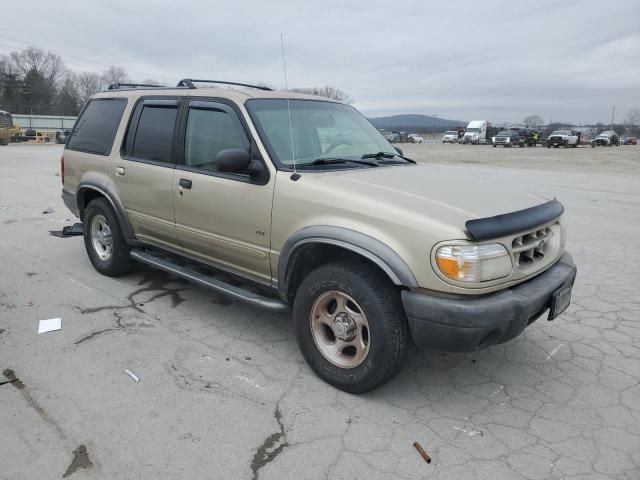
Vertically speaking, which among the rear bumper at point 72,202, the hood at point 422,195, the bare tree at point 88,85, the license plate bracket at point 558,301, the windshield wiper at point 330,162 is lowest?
the license plate bracket at point 558,301

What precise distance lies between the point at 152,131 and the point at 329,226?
7.49 ft

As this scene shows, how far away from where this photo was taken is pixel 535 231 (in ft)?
10.0

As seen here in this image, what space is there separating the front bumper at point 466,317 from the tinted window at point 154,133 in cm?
260

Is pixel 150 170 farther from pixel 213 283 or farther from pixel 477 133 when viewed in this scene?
pixel 477 133

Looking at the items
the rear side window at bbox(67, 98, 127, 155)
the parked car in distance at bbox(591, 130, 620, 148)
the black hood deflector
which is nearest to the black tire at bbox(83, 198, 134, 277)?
the rear side window at bbox(67, 98, 127, 155)

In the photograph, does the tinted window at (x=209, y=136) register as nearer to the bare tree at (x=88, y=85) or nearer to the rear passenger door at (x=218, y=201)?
the rear passenger door at (x=218, y=201)

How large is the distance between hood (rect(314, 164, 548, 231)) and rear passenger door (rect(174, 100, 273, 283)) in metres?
0.59

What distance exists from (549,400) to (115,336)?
3.18 m

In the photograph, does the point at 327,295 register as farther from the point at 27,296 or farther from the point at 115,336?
the point at 27,296

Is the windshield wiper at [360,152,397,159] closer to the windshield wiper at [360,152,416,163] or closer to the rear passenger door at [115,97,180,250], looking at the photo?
the windshield wiper at [360,152,416,163]

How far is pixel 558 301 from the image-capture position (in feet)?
10.2

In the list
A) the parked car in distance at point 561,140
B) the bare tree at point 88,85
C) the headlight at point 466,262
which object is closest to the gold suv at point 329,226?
the headlight at point 466,262

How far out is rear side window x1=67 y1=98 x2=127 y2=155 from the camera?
16.1 ft

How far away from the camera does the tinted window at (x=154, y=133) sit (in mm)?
4250
